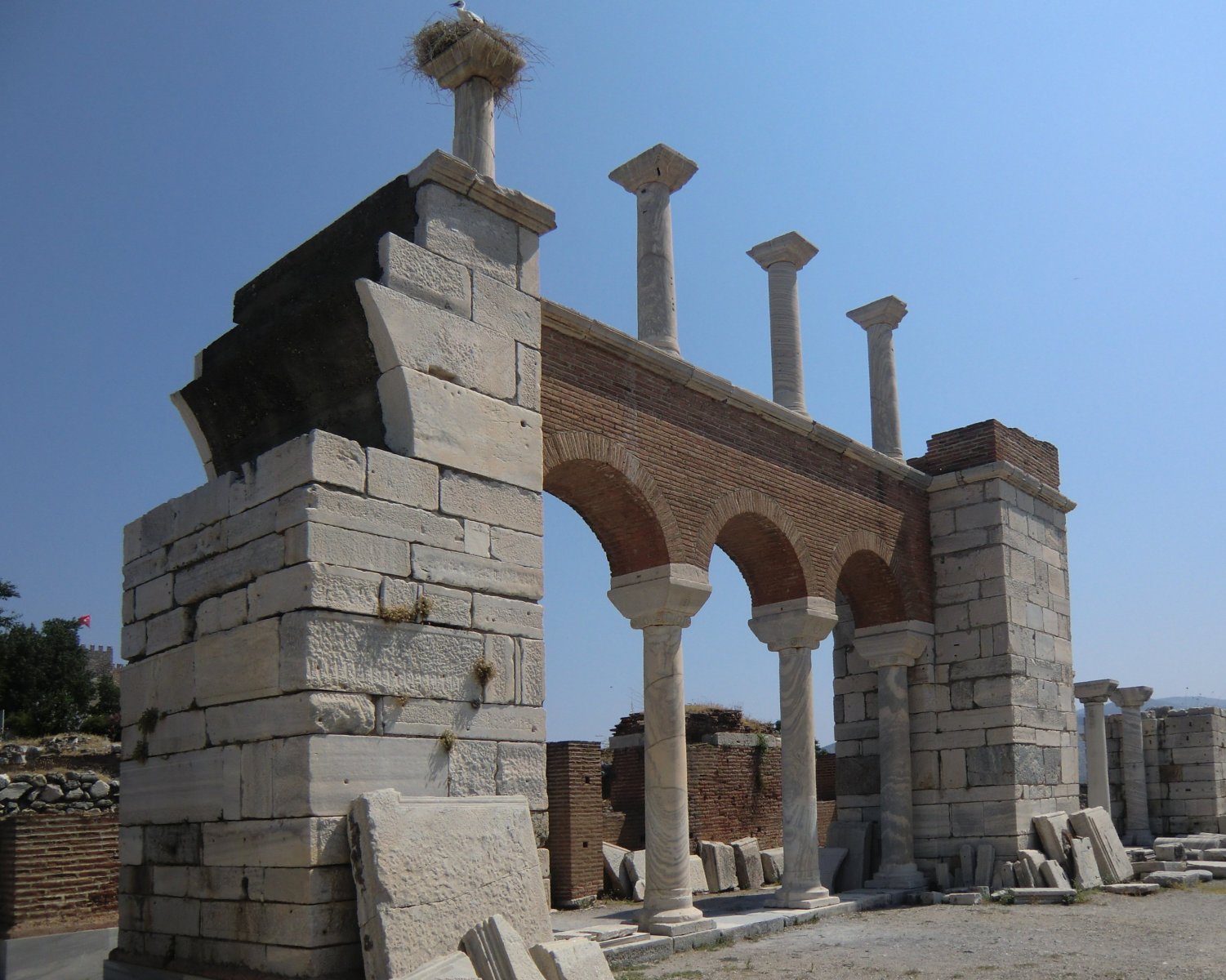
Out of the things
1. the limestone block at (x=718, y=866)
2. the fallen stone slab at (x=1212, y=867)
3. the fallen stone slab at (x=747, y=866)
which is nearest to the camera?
the fallen stone slab at (x=1212, y=867)

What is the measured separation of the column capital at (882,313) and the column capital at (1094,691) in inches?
314

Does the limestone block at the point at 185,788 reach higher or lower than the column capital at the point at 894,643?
lower

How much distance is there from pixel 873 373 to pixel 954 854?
5.65 metres

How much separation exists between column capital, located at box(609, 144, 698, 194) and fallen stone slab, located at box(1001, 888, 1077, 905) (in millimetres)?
7732

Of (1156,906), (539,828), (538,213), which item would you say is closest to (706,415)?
(538,213)

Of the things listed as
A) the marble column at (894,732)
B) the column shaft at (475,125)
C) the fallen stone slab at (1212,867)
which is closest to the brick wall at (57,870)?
the column shaft at (475,125)

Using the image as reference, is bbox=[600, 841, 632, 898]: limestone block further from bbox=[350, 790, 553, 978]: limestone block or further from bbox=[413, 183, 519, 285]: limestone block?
bbox=[413, 183, 519, 285]: limestone block

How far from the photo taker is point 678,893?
368 inches

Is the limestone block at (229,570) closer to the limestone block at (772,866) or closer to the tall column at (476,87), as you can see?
the tall column at (476,87)

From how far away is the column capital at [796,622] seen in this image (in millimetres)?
11328

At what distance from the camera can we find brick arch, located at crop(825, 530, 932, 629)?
12.6m

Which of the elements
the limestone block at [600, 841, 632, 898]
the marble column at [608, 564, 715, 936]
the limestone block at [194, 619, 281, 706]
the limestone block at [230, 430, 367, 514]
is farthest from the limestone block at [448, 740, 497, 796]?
the limestone block at [600, 841, 632, 898]

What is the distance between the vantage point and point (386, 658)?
5.75 meters

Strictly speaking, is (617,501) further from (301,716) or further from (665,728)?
(301,716)
